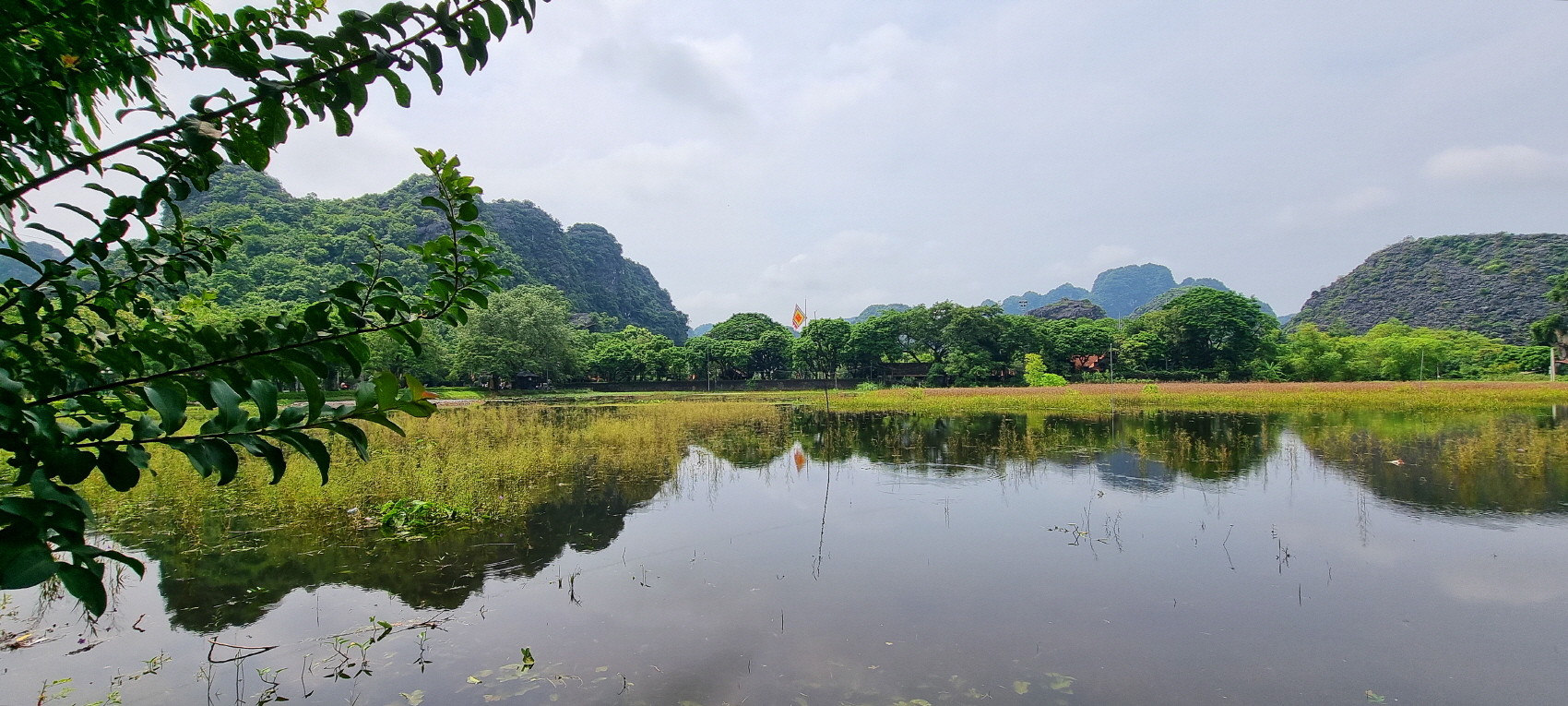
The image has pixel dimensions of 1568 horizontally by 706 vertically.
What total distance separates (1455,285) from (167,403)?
121456mm

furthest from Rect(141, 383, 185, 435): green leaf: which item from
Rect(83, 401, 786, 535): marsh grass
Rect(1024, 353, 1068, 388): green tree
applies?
Rect(1024, 353, 1068, 388): green tree

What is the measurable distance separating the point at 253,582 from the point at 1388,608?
10.3m

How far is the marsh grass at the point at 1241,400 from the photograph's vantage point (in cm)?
2600

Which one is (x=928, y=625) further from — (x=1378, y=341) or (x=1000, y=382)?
(x=1378, y=341)

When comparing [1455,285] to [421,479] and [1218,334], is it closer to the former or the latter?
[1218,334]

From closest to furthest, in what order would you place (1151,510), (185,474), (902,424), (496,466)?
(1151,510) → (185,474) → (496,466) → (902,424)

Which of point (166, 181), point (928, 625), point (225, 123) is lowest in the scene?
point (928, 625)

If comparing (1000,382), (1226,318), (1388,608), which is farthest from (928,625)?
(1226,318)

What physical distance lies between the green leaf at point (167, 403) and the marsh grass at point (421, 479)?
329 inches

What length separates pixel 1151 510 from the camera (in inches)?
361

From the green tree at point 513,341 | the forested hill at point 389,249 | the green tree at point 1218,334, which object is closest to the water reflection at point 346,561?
the forested hill at point 389,249

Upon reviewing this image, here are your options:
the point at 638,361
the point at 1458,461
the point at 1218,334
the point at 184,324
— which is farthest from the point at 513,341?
the point at 1218,334

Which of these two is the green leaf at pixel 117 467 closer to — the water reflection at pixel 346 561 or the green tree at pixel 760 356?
the water reflection at pixel 346 561

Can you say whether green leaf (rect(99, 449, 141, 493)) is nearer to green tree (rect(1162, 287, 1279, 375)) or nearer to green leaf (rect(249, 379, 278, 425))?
green leaf (rect(249, 379, 278, 425))
